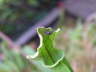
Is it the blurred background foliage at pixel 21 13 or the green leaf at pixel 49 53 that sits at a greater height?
the green leaf at pixel 49 53

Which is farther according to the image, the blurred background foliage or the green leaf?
the blurred background foliage

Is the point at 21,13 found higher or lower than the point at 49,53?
lower

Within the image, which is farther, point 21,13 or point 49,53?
point 21,13

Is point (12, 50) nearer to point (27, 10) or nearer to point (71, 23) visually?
point (71, 23)

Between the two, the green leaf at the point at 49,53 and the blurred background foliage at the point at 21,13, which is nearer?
the green leaf at the point at 49,53

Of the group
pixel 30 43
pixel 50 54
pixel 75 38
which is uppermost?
pixel 50 54

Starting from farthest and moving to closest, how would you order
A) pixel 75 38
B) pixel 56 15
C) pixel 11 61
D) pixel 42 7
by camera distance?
pixel 42 7 → pixel 56 15 → pixel 75 38 → pixel 11 61

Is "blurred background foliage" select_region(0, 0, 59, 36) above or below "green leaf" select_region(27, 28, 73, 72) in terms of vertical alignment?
below

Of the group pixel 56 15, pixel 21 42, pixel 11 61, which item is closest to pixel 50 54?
pixel 11 61
